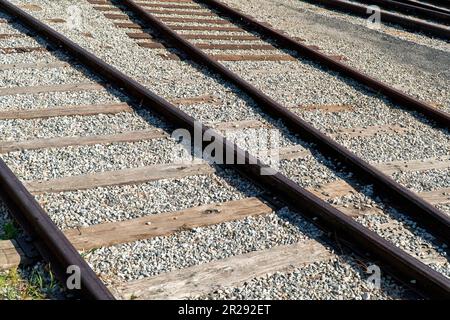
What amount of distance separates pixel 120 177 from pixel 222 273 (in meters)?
1.56

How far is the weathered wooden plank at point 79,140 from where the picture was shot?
5.79m

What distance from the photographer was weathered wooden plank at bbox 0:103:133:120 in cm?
648

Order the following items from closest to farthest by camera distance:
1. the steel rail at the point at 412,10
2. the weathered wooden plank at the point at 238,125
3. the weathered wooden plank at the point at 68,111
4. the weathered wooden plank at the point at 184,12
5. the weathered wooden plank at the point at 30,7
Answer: the weathered wooden plank at the point at 68,111 < the weathered wooden plank at the point at 238,125 < the weathered wooden plank at the point at 30,7 < the weathered wooden plank at the point at 184,12 < the steel rail at the point at 412,10

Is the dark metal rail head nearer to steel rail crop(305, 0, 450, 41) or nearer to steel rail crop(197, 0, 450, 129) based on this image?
steel rail crop(197, 0, 450, 129)

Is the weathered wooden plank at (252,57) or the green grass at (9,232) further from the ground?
the weathered wooden plank at (252,57)

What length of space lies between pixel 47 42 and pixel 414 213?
5859 mm

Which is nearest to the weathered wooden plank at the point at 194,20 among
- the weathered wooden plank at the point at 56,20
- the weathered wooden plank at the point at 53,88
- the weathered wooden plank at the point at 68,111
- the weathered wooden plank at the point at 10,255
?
the weathered wooden plank at the point at 56,20

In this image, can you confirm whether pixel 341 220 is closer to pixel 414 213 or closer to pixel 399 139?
pixel 414 213

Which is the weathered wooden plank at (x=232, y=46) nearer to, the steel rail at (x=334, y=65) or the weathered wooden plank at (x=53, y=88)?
the steel rail at (x=334, y=65)

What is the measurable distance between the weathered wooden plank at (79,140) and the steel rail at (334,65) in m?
3.21

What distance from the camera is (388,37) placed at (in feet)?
37.3

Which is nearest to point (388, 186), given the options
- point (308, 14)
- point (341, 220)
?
point (341, 220)

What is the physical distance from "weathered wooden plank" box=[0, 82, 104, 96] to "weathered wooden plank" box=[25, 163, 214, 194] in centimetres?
218

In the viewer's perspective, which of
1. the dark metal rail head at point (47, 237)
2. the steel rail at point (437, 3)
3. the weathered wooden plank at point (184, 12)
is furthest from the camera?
the steel rail at point (437, 3)
